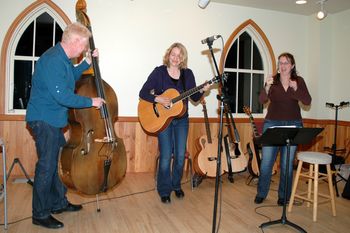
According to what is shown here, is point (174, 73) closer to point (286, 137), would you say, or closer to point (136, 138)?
point (286, 137)

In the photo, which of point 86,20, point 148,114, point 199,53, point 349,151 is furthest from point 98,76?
point 349,151

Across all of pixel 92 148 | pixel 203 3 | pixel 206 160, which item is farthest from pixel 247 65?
pixel 92 148

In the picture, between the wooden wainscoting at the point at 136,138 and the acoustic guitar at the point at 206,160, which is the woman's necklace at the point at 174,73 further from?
the wooden wainscoting at the point at 136,138

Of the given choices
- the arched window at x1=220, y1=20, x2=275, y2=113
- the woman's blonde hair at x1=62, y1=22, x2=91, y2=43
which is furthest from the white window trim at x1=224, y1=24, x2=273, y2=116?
the woman's blonde hair at x1=62, y1=22, x2=91, y2=43

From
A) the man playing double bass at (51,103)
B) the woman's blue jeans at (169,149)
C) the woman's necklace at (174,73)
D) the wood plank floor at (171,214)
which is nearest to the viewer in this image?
the man playing double bass at (51,103)

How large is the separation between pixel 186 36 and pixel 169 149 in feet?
6.24

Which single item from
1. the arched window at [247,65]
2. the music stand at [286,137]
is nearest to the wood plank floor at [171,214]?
the music stand at [286,137]

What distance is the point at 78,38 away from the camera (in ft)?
7.18

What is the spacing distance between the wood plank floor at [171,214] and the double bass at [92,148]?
38cm

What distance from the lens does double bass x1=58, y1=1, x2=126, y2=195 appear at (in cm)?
215

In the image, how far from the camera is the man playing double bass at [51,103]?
2.13m

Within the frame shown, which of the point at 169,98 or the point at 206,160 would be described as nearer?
the point at 169,98

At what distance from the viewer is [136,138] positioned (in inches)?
161

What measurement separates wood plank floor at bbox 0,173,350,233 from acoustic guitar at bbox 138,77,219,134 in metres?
0.75
